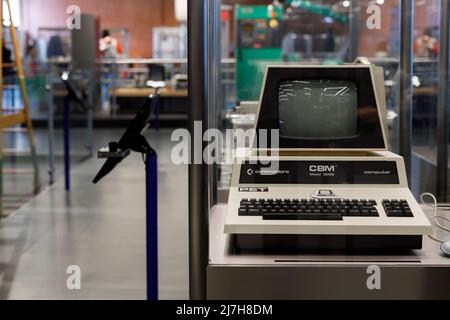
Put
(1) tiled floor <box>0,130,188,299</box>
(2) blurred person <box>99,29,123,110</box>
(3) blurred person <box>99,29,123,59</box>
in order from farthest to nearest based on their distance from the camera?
(3) blurred person <box>99,29,123,59</box> < (2) blurred person <box>99,29,123,110</box> < (1) tiled floor <box>0,130,188,299</box>

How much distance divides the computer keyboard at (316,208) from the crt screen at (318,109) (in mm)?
316

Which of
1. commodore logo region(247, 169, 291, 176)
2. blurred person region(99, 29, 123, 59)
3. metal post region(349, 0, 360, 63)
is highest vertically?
blurred person region(99, 29, 123, 59)

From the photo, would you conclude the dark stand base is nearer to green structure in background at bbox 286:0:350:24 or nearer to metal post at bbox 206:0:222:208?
metal post at bbox 206:0:222:208

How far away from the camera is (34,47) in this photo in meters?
12.6

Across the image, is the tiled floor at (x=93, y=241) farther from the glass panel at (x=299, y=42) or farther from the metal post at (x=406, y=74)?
the metal post at (x=406, y=74)

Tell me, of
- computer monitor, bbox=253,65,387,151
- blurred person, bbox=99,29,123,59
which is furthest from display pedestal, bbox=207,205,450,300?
blurred person, bbox=99,29,123,59

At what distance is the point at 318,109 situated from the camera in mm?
2139

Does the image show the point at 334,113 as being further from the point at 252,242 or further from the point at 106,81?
the point at 106,81

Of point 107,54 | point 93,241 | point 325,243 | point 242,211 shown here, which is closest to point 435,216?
point 325,243

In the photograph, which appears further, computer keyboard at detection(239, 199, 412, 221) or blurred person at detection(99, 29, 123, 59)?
blurred person at detection(99, 29, 123, 59)

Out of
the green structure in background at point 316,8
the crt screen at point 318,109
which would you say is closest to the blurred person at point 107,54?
the green structure in background at point 316,8

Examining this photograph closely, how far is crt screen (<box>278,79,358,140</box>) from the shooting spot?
6.88 ft

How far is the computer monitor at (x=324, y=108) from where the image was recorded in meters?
2.07

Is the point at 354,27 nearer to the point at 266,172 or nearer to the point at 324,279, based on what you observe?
the point at 266,172
